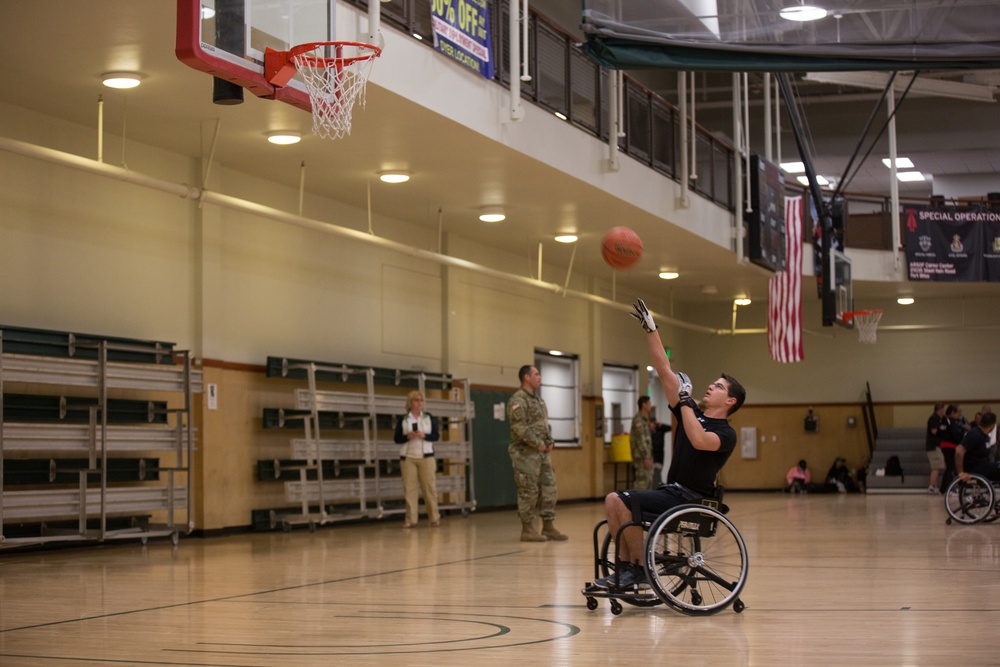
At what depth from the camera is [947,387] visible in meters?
28.1

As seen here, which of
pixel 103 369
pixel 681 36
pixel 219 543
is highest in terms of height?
pixel 681 36

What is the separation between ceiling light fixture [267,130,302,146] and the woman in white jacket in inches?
167

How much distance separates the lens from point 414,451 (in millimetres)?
16188

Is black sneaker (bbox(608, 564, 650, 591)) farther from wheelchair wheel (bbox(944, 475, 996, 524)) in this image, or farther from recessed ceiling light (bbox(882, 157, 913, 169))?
recessed ceiling light (bbox(882, 157, 913, 169))

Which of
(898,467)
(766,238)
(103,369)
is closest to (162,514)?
(103,369)

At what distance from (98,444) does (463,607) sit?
6134 mm

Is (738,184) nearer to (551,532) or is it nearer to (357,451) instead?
(357,451)

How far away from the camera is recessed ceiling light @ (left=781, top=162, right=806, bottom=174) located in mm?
31050

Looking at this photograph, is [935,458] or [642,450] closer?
[642,450]

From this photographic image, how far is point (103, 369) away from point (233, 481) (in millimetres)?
3074

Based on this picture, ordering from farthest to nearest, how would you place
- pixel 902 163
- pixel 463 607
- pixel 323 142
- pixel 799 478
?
pixel 902 163 → pixel 799 478 → pixel 323 142 → pixel 463 607

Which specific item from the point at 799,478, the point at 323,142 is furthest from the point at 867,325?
the point at 323,142

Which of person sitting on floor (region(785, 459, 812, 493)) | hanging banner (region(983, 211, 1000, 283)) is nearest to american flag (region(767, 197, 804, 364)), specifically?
hanging banner (region(983, 211, 1000, 283))

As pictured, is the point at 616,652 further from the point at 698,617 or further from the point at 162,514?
the point at 162,514
